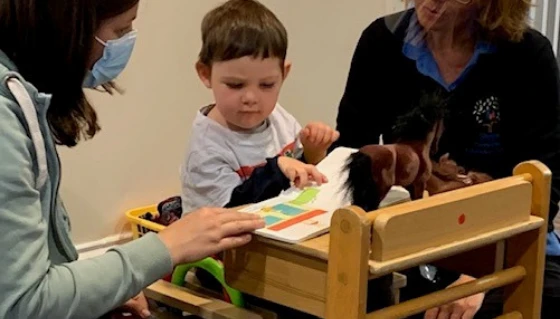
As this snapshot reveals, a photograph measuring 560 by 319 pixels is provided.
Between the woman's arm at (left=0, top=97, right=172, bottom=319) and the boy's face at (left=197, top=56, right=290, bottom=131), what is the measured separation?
1.59 feet

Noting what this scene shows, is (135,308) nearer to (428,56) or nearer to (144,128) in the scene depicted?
(428,56)

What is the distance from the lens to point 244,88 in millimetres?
1482

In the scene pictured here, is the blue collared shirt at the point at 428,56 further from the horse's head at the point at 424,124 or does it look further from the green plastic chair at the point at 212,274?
the green plastic chair at the point at 212,274

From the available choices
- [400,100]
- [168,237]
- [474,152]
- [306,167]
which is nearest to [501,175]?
[474,152]

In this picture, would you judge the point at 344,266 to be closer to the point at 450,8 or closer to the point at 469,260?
the point at 469,260

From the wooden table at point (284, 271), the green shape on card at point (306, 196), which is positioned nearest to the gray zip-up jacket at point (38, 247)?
the wooden table at point (284, 271)

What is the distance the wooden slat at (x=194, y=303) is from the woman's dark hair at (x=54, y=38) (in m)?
0.36

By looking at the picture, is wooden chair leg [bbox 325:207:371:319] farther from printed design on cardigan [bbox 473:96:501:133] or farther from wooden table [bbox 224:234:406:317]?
printed design on cardigan [bbox 473:96:501:133]

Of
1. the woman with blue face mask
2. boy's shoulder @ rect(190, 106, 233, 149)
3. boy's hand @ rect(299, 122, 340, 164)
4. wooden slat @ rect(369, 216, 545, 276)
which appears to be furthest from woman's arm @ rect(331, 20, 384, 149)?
the woman with blue face mask

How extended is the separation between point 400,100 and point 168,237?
70 centimetres

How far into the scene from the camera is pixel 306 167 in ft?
4.30

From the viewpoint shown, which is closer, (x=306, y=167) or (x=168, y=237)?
(x=168, y=237)

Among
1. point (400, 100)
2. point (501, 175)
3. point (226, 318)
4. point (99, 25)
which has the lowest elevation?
point (226, 318)

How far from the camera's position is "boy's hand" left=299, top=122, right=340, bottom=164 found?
4.85 ft
